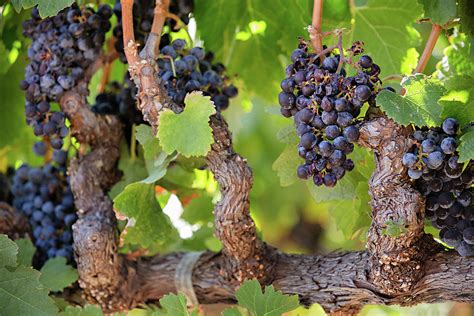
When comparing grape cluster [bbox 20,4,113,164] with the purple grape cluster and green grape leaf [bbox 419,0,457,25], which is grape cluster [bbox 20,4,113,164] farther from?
green grape leaf [bbox 419,0,457,25]

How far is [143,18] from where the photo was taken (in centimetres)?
171

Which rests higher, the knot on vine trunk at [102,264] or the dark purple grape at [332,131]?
the dark purple grape at [332,131]

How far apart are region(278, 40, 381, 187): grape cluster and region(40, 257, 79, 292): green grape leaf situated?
0.60 meters

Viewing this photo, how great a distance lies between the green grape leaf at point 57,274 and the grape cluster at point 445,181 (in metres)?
0.77

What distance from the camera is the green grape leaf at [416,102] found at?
4.28 feet

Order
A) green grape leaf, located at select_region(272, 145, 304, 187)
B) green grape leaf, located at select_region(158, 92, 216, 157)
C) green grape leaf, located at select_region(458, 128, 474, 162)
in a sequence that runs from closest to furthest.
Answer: green grape leaf, located at select_region(458, 128, 474, 162)
green grape leaf, located at select_region(158, 92, 216, 157)
green grape leaf, located at select_region(272, 145, 304, 187)

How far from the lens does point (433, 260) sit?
145 cm

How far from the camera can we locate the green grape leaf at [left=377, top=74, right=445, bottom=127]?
51.4 inches

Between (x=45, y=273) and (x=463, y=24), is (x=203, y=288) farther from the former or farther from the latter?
(x=463, y=24)

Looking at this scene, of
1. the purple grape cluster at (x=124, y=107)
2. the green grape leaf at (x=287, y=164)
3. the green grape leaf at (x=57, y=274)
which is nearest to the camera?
the green grape leaf at (x=287, y=164)

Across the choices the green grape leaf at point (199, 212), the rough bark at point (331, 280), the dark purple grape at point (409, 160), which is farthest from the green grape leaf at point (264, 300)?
the green grape leaf at point (199, 212)

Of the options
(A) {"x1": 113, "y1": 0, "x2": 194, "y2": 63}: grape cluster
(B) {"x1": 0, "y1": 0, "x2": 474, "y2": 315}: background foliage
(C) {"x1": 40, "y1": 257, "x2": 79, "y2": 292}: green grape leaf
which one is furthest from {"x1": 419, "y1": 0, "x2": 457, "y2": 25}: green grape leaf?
(C) {"x1": 40, "y1": 257, "x2": 79, "y2": 292}: green grape leaf

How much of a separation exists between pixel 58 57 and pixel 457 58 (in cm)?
82

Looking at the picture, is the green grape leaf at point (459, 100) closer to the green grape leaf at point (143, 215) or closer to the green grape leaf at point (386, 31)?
the green grape leaf at point (386, 31)
